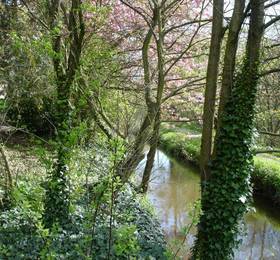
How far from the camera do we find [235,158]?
18.7 feet

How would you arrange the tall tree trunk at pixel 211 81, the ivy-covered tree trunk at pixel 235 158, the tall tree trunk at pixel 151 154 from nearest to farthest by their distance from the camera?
the ivy-covered tree trunk at pixel 235 158 → the tall tree trunk at pixel 211 81 → the tall tree trunk at pixel 151 154

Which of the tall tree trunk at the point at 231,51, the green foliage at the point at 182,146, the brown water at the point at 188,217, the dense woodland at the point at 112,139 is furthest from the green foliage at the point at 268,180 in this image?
the tall tree trunk at the point at 231,51

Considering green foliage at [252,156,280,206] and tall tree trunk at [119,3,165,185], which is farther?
green foliage at [252,156,280,206]

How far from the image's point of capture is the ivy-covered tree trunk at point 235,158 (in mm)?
5691

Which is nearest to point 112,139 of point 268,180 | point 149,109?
point 149,109

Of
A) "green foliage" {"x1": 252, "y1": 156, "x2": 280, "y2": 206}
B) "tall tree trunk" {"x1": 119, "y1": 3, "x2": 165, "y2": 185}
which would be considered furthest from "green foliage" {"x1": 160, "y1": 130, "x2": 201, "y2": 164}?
"tall tree trunk" {"x1": 119, "y1": 3, "x2": 165, "y2": 185}

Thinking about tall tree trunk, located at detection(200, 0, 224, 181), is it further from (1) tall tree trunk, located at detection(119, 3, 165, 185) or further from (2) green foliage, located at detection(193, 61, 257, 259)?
(1) tall tree trunk, located at detection(119, 3, 165, 185)

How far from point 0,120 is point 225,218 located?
397 cm

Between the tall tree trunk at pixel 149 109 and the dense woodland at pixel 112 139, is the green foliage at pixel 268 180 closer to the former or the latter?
the dense woodland at pixel 112 139

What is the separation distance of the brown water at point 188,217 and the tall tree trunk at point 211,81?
827mm

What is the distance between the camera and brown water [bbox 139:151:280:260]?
865 cm

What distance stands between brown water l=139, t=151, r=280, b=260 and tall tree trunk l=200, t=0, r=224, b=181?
0.83m

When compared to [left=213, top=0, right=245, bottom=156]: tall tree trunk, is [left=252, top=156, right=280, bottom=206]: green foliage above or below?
below

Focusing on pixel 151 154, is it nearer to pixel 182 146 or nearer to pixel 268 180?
pixel 268 180
